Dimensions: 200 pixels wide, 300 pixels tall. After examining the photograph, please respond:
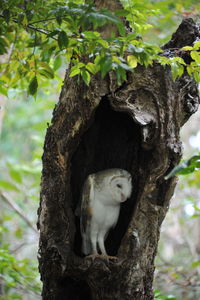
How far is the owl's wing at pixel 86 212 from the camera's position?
2.51 meters

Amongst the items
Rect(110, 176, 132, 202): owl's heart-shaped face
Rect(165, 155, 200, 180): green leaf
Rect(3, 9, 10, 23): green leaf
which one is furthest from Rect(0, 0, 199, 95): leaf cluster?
Rect(110, 176, 132, 202): owl's heart-shaped face

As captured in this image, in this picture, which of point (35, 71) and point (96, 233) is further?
point (96, 233)

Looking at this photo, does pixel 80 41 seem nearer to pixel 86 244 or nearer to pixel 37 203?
Answer: pixel 86 244

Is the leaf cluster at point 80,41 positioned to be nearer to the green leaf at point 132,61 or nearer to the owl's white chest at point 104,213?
the green leaf at point 132,61

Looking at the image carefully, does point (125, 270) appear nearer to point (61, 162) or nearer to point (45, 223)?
point (45, 223)

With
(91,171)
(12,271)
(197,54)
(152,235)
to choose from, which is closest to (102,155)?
(91,171)

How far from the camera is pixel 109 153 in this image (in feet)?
9.43

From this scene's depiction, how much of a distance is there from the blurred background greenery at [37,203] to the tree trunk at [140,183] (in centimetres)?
60

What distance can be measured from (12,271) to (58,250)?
1442mm

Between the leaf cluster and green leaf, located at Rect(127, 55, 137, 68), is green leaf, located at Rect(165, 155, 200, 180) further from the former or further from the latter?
green leaf, located at Rect(127, 55, 137, 68)

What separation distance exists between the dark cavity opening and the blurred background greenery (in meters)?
0.46

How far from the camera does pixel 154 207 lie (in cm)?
231

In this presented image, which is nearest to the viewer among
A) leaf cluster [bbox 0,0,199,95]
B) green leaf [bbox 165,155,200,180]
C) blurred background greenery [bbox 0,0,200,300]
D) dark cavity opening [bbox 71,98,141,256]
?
green leaf [bbox 165,155,200,180]

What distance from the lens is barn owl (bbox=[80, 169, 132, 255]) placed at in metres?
2.52
